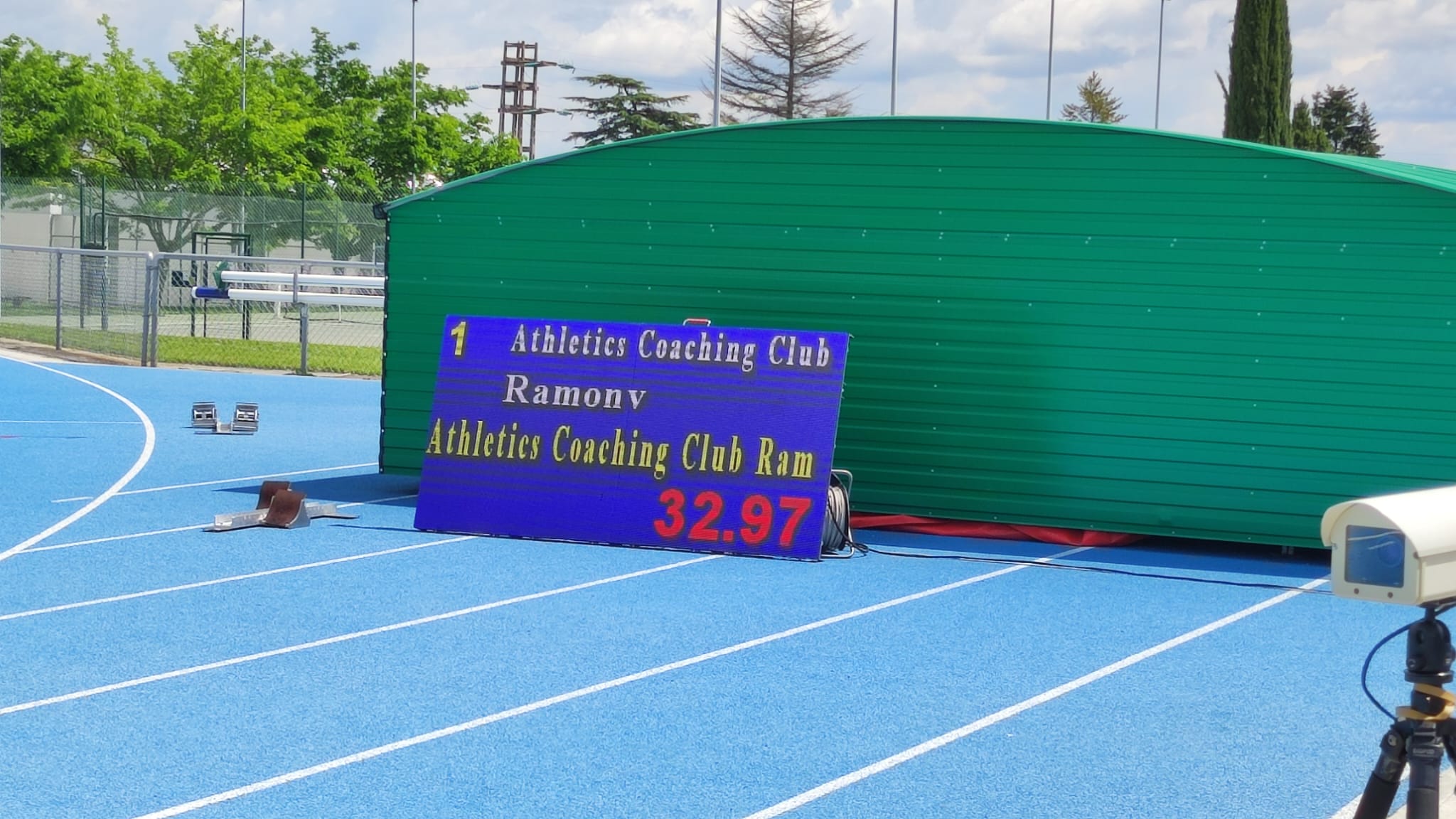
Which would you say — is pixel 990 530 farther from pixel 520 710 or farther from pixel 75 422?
pixel 75 422

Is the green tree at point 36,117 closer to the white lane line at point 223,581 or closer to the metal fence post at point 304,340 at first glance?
the metal fence post at point 304,340

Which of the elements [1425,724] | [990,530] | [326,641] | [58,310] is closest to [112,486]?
[326,641]

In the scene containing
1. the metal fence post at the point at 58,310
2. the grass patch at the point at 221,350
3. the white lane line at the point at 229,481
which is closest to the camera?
the white lane line at the point at 229,481

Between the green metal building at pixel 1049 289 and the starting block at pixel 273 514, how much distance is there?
2.74m

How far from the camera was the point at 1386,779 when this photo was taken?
13.8 ft

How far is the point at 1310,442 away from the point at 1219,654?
3.89 m

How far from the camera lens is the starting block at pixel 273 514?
12.2m

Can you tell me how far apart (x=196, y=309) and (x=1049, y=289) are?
25.8m

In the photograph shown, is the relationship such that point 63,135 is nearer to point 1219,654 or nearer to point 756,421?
point 756,421

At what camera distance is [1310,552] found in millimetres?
12633

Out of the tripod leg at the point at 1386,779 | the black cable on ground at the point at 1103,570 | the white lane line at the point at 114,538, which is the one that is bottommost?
the white lane line at the point at 114,538

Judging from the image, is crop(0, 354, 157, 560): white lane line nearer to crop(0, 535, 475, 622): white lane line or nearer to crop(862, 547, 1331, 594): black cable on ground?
crop(0, 535, 475, 622): white lane line

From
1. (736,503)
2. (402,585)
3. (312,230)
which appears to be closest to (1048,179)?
(736,503)

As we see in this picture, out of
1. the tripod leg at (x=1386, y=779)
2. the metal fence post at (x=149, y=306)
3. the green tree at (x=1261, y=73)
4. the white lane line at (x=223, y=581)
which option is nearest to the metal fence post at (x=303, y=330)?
the metal fence post at (x=149, y=306)
